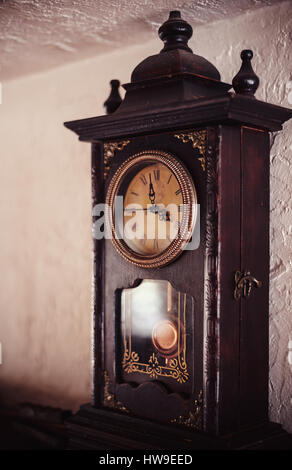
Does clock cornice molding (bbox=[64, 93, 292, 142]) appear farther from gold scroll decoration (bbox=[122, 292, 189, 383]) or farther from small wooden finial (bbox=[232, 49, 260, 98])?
gold scroll decoration (bbox=[122, 292, 189, 383])

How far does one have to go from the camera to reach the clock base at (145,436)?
2238 mm

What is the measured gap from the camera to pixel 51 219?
362cm

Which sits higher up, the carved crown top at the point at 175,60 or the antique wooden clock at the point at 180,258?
the carved crown top at the point at 175,60

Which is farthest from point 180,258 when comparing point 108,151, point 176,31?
point 176,31

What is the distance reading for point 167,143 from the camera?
2.37 meters

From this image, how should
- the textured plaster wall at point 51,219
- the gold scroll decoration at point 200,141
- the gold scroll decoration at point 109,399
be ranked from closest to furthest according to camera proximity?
the gold scroll decoration at point 200,141, the gold scroll decoration at point 109,399, the textured plaster wall at point 51,219

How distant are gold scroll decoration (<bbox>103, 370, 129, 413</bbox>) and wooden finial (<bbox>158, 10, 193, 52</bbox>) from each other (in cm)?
144

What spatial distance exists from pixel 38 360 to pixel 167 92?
2061 millimetres

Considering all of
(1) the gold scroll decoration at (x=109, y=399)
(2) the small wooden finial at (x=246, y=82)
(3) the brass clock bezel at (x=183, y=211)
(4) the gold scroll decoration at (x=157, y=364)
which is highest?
(2) the small wooden finial at (x=246, y=82)

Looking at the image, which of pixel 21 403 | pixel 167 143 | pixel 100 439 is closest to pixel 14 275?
pixel 21 403

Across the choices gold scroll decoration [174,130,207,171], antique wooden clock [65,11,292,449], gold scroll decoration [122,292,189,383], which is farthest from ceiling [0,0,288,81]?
gold scroll decoration [122,292,189,383]

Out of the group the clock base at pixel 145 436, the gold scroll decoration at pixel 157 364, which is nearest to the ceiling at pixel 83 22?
the gold scroll decoration at pixel 157 364

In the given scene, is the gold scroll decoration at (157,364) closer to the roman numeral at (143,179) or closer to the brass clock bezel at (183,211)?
the brass clock bezel at (183,211)

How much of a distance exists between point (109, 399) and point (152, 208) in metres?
0.87
